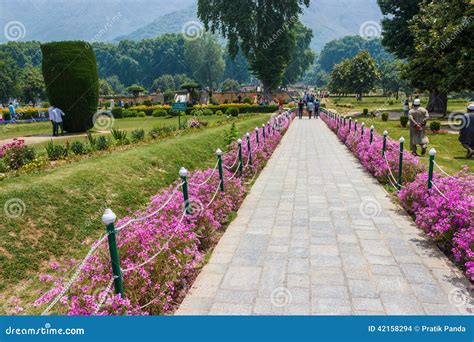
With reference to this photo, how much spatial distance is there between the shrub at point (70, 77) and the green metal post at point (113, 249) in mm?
16772

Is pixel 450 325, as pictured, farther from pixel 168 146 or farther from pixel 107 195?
pixel 168 146

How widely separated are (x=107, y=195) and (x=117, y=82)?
127820 millimetres

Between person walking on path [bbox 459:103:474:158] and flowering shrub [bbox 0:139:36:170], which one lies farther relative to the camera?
person walking on path [bbox 459:103:474:158]

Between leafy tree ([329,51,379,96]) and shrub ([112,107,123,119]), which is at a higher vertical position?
leafy tree ([329,51,379,96])

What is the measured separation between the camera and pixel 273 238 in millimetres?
6148

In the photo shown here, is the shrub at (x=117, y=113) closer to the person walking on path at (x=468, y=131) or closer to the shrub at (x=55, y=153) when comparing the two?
the shrub at (x=55, y=153)

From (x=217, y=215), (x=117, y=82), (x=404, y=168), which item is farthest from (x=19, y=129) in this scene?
(x=117, y=82)

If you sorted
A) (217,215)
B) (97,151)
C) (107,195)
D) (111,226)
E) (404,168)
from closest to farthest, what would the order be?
(111,226), (217,215), (107,195), (404,168), (97,151)

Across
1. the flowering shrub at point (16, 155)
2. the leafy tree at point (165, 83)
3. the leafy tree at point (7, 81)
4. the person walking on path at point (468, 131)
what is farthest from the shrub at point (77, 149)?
the leafy tree at point (165, 83)

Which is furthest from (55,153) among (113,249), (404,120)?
(404,120)

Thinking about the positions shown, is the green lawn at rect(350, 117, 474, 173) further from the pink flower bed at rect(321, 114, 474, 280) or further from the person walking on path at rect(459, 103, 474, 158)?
the pink flower bed at rect(321, 114, 474, 280)

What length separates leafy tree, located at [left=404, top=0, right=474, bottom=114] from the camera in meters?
16.0

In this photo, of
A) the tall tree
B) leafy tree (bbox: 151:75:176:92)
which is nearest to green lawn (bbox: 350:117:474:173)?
the tall tree

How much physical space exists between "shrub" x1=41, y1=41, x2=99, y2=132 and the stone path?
13.4m
